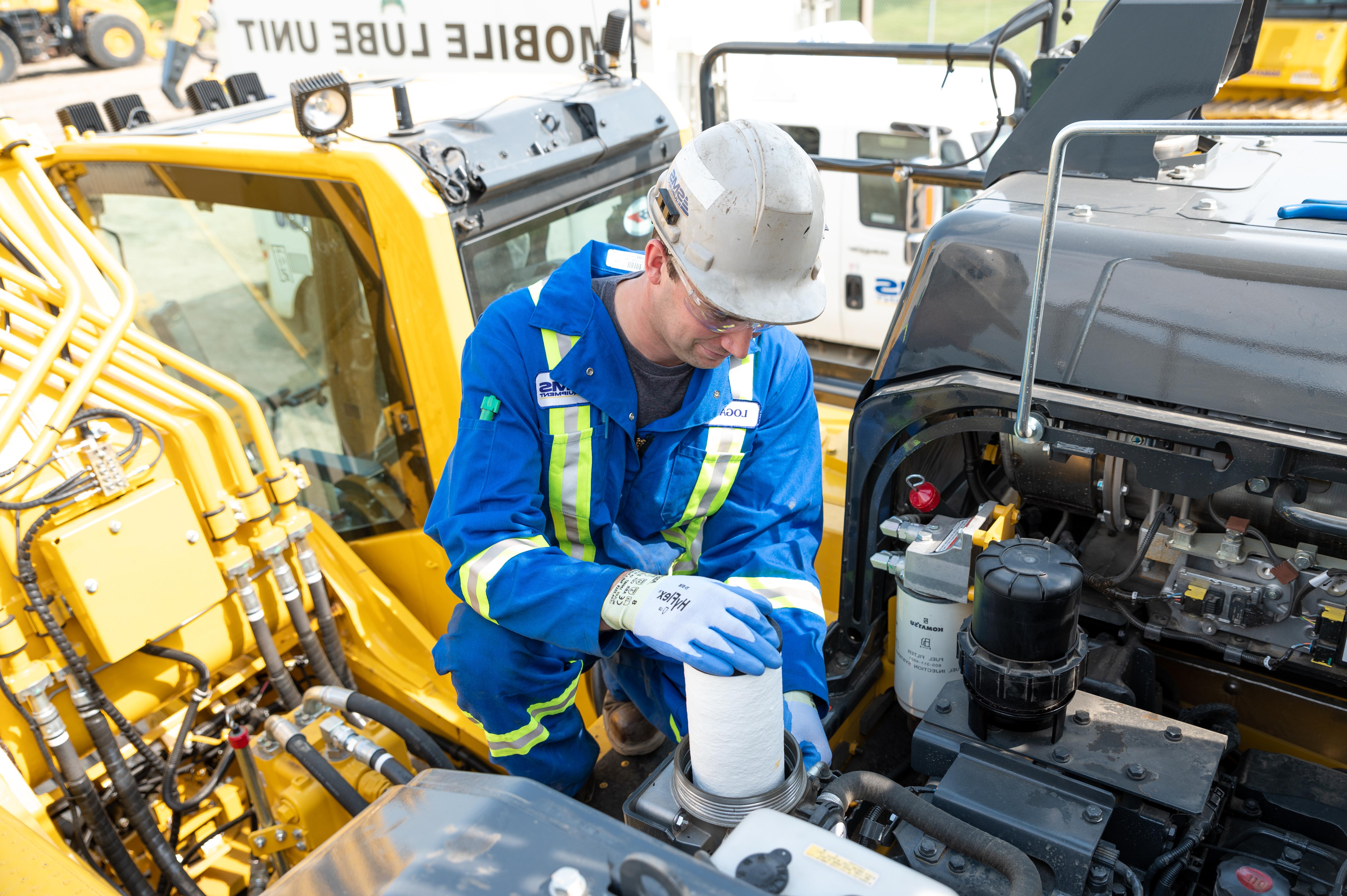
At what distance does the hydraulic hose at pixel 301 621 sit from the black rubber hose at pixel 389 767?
1.94 feet

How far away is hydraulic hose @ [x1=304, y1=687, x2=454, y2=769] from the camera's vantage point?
7.77 feet

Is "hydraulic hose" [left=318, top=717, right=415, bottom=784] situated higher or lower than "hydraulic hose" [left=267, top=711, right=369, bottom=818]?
higher

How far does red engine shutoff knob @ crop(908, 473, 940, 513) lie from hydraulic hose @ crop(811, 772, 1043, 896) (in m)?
0.64

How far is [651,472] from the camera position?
210 cm

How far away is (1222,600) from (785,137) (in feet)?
3.56

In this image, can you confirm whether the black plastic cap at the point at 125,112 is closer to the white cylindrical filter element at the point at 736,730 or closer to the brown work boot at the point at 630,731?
the brown work boot at the point at 630,731

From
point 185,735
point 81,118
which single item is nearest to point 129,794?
point 185,735

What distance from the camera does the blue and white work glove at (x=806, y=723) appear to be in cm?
182

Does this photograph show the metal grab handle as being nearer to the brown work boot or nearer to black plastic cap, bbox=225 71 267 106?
the brown work boot

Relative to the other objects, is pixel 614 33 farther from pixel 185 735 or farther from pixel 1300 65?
pixel 1300 65

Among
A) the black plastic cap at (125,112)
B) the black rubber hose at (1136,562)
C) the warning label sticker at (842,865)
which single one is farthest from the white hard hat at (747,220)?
the black plastic cap at (125,112)

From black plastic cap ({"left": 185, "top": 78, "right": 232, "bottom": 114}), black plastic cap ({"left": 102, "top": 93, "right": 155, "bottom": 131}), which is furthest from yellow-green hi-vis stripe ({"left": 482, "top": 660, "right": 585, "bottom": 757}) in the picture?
black plastic cap ({"left": 185, "top": 78, "right": 232, "bottom": 114})

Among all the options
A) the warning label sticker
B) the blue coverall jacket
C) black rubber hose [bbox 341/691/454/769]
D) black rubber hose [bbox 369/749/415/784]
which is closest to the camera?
the warning label sticker

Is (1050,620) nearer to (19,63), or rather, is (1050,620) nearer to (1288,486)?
(1288,486)
